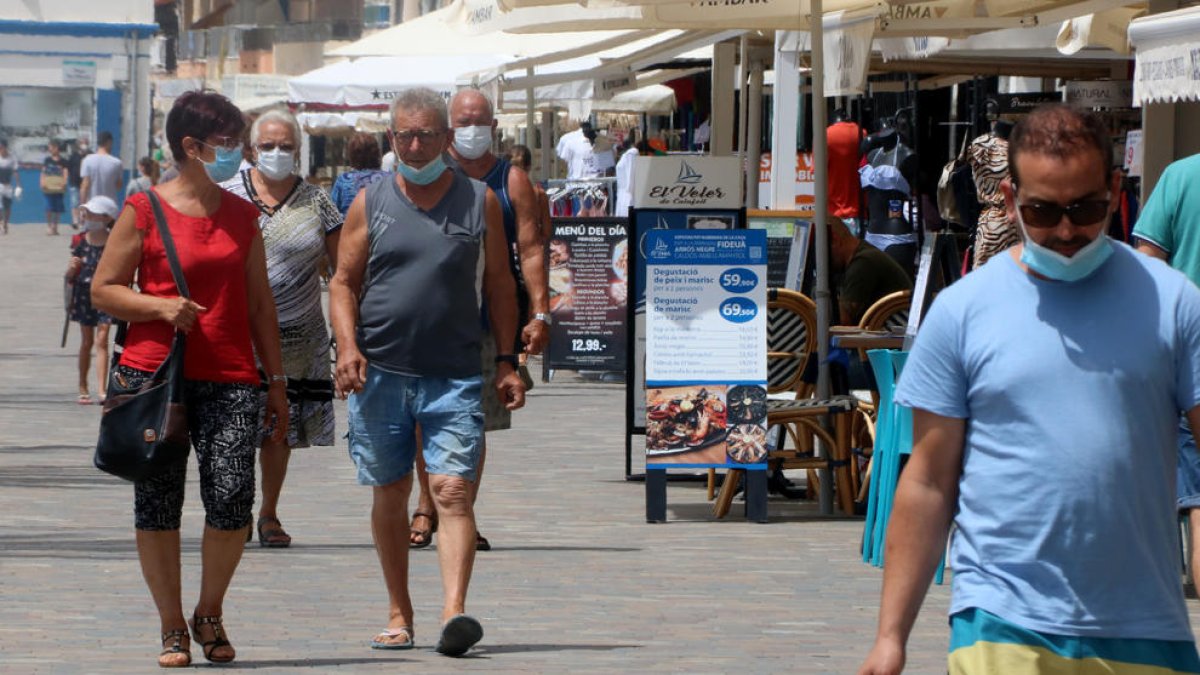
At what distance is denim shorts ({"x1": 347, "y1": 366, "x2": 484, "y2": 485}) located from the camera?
7.66 m

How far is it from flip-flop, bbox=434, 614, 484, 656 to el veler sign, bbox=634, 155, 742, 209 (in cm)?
591

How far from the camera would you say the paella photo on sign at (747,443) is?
1085cm

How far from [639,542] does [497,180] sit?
1.76 m

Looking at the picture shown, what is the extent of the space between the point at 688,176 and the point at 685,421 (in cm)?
246

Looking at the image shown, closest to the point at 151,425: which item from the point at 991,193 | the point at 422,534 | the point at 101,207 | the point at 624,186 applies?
the point at 422,534

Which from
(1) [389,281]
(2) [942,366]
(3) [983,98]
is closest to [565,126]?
(3) [983,98]

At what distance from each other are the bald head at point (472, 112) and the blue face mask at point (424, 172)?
1985mm

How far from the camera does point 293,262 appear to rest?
9586 mm

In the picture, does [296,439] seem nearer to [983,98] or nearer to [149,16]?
[983,98]

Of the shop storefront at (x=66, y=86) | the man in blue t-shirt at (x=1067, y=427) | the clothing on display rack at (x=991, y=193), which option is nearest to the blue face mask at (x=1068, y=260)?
the man in blue t-shirt at (x=1067, y=427)

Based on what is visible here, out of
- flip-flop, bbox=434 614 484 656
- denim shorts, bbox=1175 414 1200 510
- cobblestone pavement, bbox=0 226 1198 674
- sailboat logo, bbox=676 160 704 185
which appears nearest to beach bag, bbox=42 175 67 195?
cobblestone pavement, bbox=0 226 1198 674

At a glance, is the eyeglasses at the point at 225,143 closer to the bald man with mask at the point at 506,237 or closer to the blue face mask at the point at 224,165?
the blue face mask at the point at 224,165

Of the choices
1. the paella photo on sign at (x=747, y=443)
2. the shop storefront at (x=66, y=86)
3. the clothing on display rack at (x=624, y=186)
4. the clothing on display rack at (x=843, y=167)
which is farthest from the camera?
the shop storefront at (x=66, y=86)

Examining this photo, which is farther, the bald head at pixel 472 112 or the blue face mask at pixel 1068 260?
the bald head at pixel 472 112
